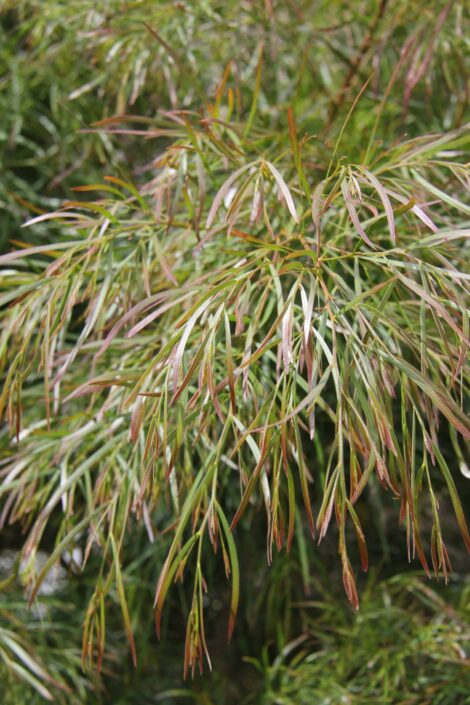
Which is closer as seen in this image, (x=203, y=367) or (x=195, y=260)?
(x=203, y=367)

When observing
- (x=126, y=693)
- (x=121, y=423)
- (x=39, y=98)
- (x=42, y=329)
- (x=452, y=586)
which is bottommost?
(x=126, y=693)

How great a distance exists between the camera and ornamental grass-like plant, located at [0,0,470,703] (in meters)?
0.66

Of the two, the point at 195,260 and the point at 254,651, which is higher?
the point at 195,260

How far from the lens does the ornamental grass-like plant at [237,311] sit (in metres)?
0.66

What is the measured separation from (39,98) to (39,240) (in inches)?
10.6

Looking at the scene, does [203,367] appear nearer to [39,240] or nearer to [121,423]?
[121,423]

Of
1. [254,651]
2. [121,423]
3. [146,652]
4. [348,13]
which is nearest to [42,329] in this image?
[121,423]

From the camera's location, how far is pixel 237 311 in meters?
0.67

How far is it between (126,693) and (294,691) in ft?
0.88

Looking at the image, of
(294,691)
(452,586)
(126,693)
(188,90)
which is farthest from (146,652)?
(188,90)

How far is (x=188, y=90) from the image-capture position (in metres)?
1.28

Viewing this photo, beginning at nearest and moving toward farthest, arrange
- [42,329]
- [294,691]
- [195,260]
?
[42,329] → [195,260] → [294,691]

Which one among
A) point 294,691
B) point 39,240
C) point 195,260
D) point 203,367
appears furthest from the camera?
point 39,240

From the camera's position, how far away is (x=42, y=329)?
31.9 inches
